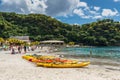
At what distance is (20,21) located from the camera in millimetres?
141500

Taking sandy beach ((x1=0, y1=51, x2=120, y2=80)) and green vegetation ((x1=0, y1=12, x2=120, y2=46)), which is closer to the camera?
sandy beach ((x1=0, y1=51, x2=120, y2=80))

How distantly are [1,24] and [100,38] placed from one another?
51.5 m

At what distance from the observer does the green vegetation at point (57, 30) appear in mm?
122312

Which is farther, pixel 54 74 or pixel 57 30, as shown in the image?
pixel 57 30

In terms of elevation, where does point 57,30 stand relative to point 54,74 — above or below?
above

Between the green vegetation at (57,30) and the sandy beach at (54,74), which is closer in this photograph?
the sandy beach at (54,74)

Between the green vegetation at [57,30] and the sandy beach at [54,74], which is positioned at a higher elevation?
the green vegetation at [57,30]

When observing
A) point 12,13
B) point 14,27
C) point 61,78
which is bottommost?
point 61,78

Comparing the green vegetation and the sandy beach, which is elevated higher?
the green vegetation

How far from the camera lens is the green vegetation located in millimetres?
122312

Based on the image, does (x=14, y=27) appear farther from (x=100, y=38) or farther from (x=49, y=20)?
(x=100, y=38)

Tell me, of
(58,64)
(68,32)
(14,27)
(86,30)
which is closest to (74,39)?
(68,32)

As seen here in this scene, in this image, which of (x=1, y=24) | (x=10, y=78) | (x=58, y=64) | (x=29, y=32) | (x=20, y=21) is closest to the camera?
(x=10, y=78)

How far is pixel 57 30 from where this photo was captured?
421ft
